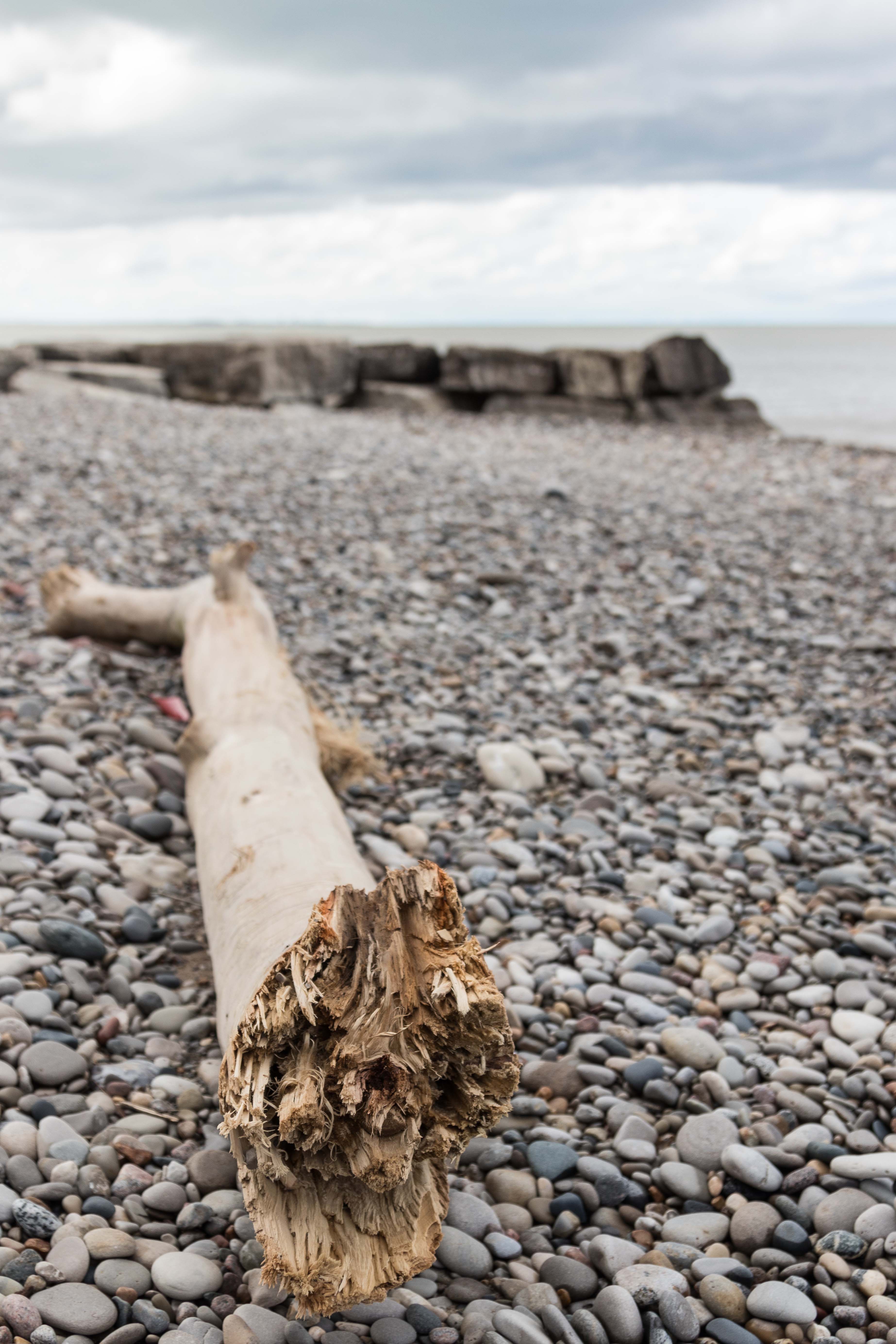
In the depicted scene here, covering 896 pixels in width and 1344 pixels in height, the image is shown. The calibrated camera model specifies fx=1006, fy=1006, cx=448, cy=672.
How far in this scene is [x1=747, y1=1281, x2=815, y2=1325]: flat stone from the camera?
1.93 m

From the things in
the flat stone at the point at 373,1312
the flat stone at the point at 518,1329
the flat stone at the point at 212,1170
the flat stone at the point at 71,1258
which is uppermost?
the flat stone at the point at 71,1258

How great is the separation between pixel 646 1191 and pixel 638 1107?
249 mm

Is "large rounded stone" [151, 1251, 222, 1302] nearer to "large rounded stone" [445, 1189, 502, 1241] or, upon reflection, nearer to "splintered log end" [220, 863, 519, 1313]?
"splintered log end" [220, 863, 519, 1313]

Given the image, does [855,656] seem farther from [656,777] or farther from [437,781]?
[437,781]

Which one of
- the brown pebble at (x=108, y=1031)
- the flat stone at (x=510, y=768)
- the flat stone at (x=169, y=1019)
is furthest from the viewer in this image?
the flat stone at (x=510, y=768)

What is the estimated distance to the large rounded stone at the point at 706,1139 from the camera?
232 centimetres

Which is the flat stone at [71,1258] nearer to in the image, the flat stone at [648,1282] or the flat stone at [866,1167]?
the flat stone at [648,1282]

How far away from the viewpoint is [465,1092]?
1793 mm

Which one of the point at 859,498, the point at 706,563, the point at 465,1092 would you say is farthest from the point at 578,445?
the point at 465,1092

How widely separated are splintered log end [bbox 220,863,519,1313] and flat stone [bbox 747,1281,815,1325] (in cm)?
67

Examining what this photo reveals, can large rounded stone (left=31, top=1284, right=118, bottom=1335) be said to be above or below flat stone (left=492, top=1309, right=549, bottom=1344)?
above

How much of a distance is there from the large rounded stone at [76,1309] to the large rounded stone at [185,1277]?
0.33 feet

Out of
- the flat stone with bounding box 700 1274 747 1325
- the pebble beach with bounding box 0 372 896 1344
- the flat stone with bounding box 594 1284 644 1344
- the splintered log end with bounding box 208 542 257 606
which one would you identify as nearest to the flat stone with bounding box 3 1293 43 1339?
the pebble beach with bounding box 0 372 896 1344

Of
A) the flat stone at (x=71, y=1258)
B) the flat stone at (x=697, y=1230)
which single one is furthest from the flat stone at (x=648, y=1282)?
the flat stone at (x=71, y=1258)
